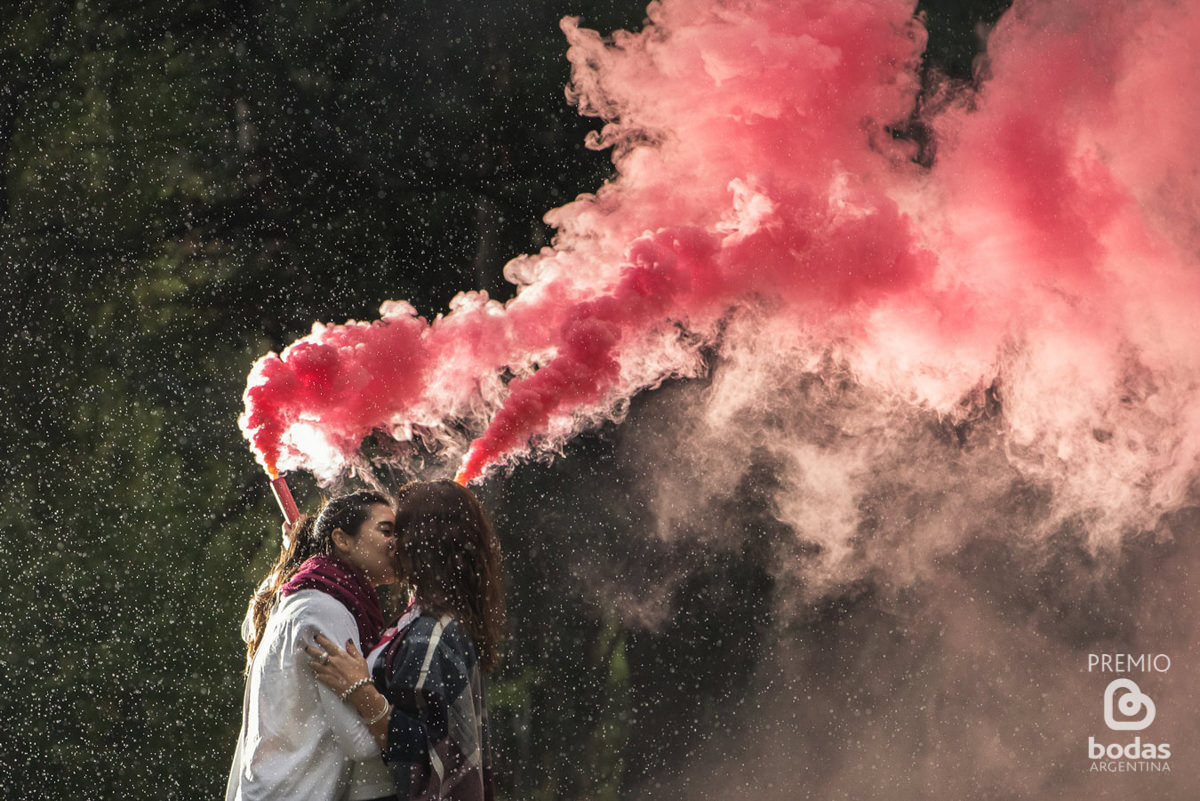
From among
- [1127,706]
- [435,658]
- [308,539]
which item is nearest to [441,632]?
[435,658]

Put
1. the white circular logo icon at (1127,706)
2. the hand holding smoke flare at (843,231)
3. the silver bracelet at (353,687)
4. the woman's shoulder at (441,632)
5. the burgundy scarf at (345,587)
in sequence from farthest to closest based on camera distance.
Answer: the white circular logo icon at (1127,706) → the hand holding smoke flare at (843,231) → the burgundy scarf at (345,587) → the woman's shoulder at (441,632) → the silver bracelet at (353,687)

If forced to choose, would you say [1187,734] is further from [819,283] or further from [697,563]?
[819,283]

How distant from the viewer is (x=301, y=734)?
9.28 ft

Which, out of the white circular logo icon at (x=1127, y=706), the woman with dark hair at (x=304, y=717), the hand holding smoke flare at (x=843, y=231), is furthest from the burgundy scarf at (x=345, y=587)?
the white circular logo icon at (x=1127, y=706)

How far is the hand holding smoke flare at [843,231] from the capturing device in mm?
4324

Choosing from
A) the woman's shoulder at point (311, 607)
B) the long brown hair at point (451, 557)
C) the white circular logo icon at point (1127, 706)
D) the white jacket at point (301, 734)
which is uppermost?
the long brown hair at point (451, 557)

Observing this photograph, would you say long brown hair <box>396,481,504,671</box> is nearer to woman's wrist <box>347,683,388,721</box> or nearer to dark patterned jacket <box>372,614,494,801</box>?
dark patterned jacket <box>372,614,494,801</box>

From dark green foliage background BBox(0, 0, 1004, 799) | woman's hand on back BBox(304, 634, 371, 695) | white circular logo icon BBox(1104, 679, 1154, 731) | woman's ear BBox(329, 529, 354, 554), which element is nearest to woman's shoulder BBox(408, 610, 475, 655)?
woman's hand on back BBox(304, 634, 371, 695)

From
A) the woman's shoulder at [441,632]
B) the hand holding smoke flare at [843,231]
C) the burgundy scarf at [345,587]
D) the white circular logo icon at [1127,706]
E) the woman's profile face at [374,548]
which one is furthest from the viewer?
the white circular logo icon at [1127,706]

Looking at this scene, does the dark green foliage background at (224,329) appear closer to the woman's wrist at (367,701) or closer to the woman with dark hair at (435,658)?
the woman with dark hair at (435,658)

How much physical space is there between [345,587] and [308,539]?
10.2 inches

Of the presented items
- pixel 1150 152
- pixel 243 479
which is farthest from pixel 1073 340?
pixel 243 479

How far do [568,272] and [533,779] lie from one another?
4.34 meters

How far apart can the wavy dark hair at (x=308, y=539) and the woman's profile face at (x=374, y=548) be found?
0.07ft
